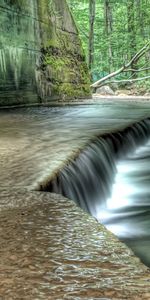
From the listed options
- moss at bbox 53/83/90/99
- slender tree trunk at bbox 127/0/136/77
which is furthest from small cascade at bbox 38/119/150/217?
slender tree trunk at bbox 127/0/136/77

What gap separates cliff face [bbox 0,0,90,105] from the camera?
30.2ft

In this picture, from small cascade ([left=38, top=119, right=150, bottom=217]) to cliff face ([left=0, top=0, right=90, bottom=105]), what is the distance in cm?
431

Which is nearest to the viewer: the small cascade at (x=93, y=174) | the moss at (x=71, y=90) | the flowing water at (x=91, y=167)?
the flowing water at (x=91, y=167)

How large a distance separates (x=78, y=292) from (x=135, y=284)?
18 centimetres

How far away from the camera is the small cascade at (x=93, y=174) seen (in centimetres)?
310

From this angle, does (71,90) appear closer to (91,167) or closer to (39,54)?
(39,54)

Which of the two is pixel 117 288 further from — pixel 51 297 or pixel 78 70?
pixel 78 70

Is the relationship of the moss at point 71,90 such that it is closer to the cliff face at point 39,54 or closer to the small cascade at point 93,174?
the cliff face at point 39,54

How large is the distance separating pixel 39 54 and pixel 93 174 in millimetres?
7539

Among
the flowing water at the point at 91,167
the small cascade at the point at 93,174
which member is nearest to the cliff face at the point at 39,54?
the flowing water at the point at 91,167

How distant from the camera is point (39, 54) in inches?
428

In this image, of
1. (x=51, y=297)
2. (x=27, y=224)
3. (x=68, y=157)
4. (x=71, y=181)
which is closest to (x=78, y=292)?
(x=51, y=297)

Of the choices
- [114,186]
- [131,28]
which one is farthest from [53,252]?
[131,28]

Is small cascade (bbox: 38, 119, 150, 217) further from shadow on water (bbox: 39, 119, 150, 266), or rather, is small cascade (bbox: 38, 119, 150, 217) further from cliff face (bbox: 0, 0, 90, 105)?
cliff face (bbox: 0, 0, 90, 105)
